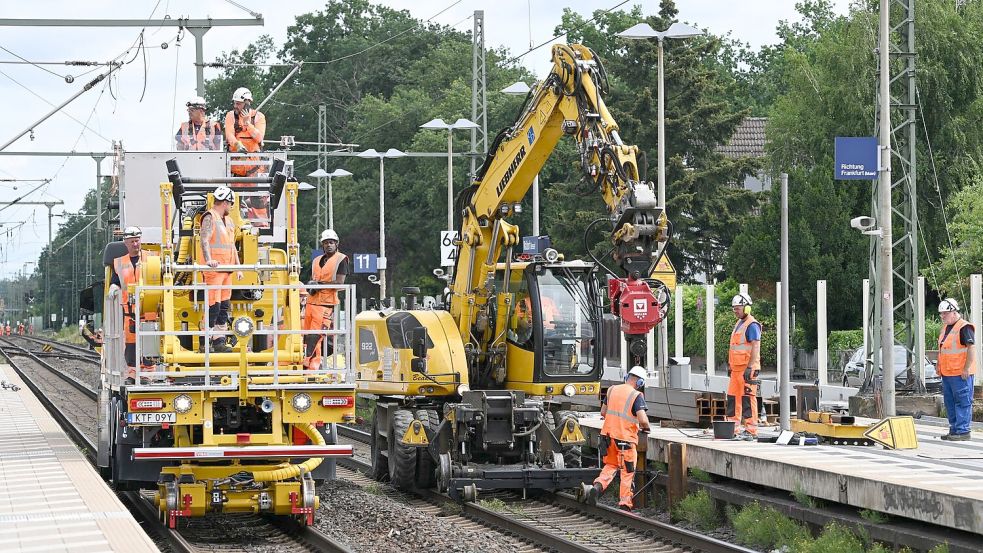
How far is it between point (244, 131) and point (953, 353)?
29.6 ft

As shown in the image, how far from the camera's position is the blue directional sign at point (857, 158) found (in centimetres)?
2248

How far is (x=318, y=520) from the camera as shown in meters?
15.1

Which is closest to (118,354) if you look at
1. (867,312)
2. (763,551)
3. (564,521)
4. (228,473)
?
(228,473)

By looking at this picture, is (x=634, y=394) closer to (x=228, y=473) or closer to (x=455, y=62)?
(x=228, y=473)

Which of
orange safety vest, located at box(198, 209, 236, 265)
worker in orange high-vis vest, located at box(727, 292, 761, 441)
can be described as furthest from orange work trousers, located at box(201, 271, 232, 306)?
worker in orange high-vis vest, located at box(727, 292, 761, 441)

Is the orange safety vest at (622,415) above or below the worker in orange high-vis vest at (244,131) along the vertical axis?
below

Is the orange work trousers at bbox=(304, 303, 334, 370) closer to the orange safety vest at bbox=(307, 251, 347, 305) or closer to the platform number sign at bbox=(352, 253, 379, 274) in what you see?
the orange safety vest at bbox=(307, 251, 347, 305)

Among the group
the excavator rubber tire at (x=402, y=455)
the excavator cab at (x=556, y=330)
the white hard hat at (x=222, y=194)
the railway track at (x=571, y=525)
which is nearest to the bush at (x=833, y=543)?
the railway track at (x=571, y=525)

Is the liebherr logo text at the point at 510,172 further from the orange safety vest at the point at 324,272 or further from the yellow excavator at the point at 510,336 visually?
the orange safety vest at the point at 324,272

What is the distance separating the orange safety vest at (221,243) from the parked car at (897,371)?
45.8 feet

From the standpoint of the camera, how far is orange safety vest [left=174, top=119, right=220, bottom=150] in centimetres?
1781

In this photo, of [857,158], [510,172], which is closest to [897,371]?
[857,158]

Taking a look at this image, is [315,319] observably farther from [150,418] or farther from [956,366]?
[956,366]

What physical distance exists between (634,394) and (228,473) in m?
4.46
